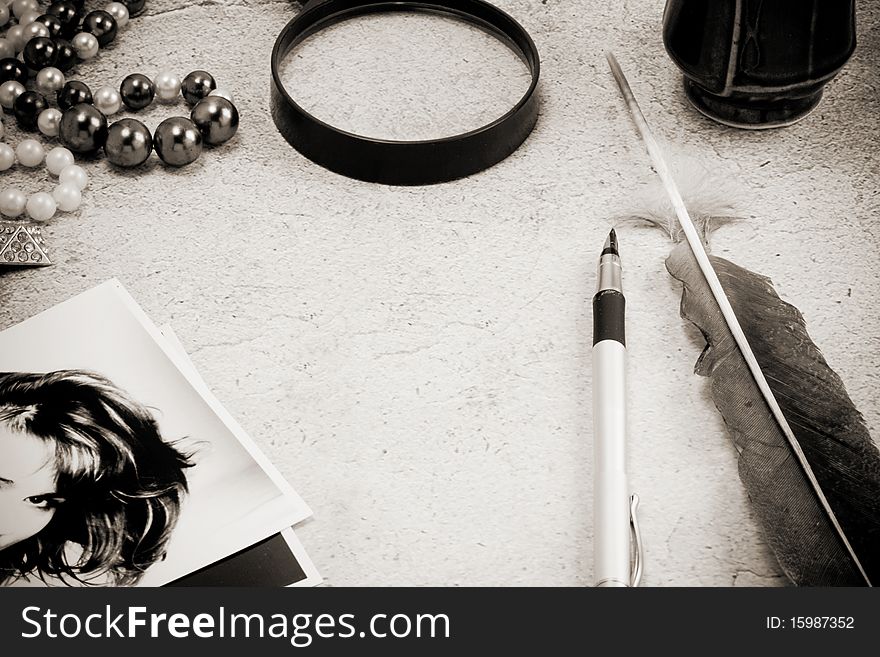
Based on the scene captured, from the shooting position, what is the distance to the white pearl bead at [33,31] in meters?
0.78

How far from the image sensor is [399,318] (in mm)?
632

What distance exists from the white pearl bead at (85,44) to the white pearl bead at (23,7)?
6 cm

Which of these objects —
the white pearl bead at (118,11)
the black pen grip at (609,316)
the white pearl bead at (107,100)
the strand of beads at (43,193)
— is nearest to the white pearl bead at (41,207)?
the strand of beads at (43,193)

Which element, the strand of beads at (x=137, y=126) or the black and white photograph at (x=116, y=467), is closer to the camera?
the black and white photograph at (x=116, y=467)

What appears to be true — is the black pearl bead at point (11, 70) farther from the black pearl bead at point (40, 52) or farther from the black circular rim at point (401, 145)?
the black circular rim at point (401, 145)

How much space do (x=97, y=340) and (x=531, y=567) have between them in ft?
0.99

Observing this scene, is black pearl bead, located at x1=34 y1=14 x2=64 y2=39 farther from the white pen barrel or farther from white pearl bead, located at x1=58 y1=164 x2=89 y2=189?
the white pen barrel

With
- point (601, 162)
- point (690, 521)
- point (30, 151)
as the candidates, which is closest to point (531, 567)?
point (690, 521)

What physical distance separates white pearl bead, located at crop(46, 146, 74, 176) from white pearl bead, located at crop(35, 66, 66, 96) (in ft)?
0.26

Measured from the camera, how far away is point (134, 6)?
84cm

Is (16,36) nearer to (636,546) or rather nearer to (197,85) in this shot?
(197,85)

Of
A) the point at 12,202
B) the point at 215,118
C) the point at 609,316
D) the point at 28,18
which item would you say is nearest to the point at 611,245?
the point at 609,316

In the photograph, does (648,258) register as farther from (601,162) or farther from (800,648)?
(800,648)

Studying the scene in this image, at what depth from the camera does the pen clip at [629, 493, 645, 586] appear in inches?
20.2
